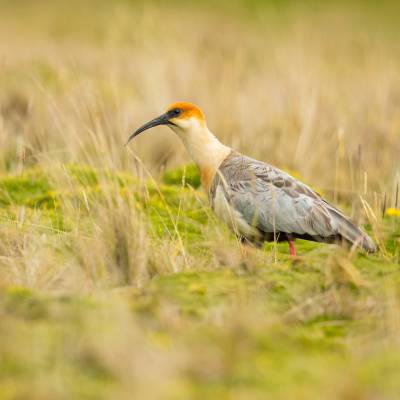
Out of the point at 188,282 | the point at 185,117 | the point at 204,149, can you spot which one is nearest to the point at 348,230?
the point at 204,149

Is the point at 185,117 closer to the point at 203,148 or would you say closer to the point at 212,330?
the point at 203,148

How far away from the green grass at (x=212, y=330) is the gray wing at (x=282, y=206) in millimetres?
471

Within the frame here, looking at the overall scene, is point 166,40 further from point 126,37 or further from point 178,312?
point 178,312

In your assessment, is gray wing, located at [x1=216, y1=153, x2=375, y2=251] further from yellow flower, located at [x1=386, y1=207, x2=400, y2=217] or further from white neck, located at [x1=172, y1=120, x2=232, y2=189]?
yellow flower, located at [x1=386, y1=207, x2=400, y2=217]

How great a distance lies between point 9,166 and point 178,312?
4.99m

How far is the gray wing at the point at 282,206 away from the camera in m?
5.74

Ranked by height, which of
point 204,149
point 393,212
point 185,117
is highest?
point 185,117

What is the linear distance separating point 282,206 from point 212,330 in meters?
2.38

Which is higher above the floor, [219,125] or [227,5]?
[227,5]

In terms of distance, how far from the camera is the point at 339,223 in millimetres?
5723

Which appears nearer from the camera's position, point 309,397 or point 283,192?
point 309,397

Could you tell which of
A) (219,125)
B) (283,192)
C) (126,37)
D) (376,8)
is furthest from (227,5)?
(283,192)

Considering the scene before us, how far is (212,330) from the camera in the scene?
3572 mm

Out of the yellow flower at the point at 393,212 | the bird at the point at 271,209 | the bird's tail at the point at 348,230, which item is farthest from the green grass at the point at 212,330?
the yellow flower at the point at 393,212
